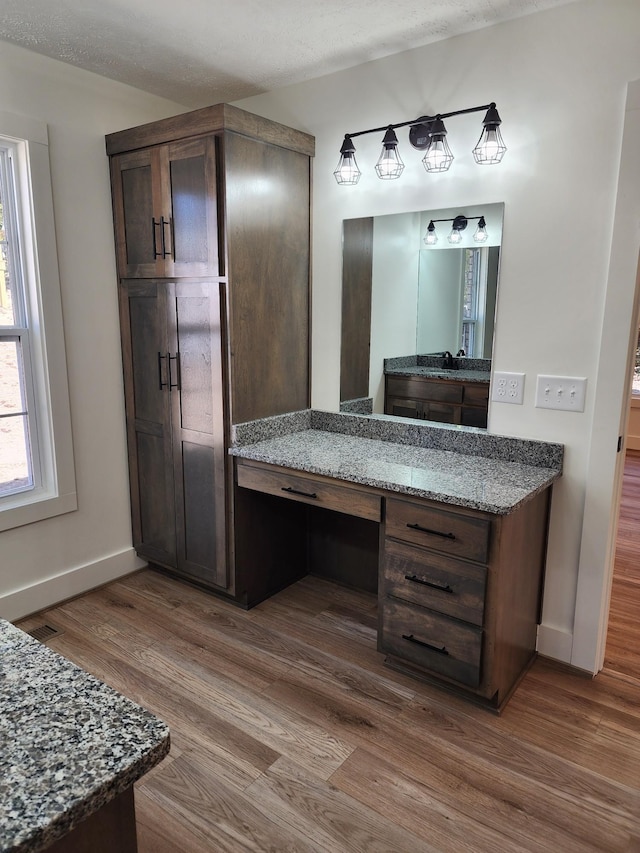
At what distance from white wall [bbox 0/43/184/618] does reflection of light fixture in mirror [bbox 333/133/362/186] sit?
3.63ft

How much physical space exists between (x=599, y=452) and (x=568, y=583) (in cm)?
56

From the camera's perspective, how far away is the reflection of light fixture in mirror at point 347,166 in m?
2.54

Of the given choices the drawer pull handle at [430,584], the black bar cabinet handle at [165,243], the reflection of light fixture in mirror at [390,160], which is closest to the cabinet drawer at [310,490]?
the drawer pull handle at [430,584]

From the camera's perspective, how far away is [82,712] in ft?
2.89

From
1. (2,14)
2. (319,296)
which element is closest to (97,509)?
(319,296)

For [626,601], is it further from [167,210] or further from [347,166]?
[167,210]

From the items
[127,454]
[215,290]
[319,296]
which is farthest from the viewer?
[127,454]

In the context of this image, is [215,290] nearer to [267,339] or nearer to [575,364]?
[267,339]

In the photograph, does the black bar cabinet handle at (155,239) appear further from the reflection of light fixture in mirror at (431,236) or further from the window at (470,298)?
the window at (470,298)

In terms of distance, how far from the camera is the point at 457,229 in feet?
7.91

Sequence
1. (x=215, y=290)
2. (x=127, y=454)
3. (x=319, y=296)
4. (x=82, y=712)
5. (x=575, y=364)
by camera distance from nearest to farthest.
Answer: (x=82, y=712), (x=575, y=364), (x=215, y=290), (x=319, y=296), (x=127, y=454)

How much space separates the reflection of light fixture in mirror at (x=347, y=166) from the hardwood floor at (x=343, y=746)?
200 cm

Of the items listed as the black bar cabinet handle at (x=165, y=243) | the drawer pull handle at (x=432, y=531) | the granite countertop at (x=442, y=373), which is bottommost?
the drawer pull handle at (x=432, y=531)

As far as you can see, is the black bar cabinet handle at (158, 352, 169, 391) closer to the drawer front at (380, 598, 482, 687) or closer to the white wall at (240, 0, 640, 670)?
the white wall at (240, 0, 640, 670)
